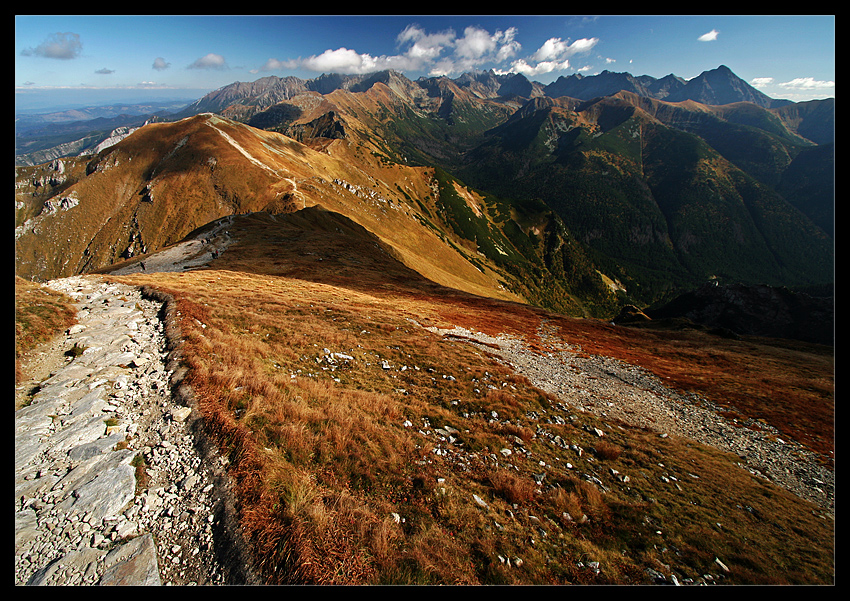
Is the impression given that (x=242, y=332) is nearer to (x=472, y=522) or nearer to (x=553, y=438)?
(x=472, y=522)

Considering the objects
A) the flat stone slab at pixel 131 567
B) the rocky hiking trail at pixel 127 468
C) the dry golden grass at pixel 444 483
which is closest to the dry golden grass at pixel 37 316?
the rocky hiking trail at pixel 127 468

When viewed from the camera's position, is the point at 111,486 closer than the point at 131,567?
No

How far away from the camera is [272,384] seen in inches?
467

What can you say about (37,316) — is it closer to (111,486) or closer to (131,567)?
(111,486)

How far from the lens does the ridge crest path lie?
18.2ft

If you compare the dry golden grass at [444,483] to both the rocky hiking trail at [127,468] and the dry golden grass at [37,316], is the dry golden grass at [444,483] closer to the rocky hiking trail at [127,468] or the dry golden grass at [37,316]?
the rocky hiking trail at [127,468]

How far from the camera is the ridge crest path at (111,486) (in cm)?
556

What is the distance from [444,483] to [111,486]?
7.77 meters

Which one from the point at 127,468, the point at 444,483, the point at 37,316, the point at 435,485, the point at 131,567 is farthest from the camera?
the point at 37,316

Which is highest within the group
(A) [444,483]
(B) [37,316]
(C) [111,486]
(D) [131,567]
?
(B) [37,316]

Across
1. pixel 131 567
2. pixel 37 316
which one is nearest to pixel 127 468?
pixel 131 567

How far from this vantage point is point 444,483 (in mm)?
8812

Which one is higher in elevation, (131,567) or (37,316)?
(37,316)

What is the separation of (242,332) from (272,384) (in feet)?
25.4
